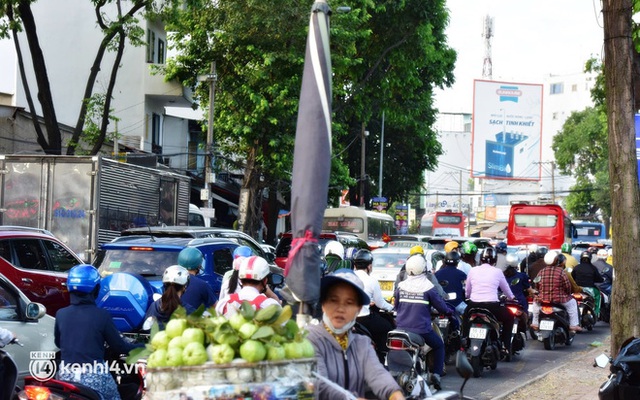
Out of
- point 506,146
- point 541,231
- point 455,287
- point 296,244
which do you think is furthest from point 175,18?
point 506,146

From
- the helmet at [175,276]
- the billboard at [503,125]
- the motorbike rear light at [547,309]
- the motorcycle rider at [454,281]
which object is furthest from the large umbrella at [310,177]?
the billboard at [503,125]

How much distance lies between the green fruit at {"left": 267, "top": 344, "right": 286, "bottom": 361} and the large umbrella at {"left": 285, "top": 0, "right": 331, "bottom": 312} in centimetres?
112

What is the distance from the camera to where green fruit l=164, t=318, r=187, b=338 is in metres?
4.06

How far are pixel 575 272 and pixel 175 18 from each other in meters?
10.9

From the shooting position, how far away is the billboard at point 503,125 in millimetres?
61531

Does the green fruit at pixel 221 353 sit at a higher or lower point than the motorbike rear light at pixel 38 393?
higher

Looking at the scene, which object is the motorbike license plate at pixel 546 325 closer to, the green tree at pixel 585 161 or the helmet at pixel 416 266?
the helmet at pixel 416 266

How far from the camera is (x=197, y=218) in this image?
33500 millimetres

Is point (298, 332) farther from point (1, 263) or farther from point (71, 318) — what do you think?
point (1, 263)

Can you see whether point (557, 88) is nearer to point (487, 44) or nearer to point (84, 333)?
point (487, 44)

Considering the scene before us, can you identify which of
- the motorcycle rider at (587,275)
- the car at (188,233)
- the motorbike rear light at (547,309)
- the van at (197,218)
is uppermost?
the van at (197,218)

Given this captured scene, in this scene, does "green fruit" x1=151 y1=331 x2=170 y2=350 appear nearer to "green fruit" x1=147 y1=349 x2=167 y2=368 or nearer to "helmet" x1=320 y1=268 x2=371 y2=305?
"green fruit" x1=147 y1=349 x2=167 y2=368

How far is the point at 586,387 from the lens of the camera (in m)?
12.1

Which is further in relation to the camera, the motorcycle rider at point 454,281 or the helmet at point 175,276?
the motorcycle rider at point 454,281
